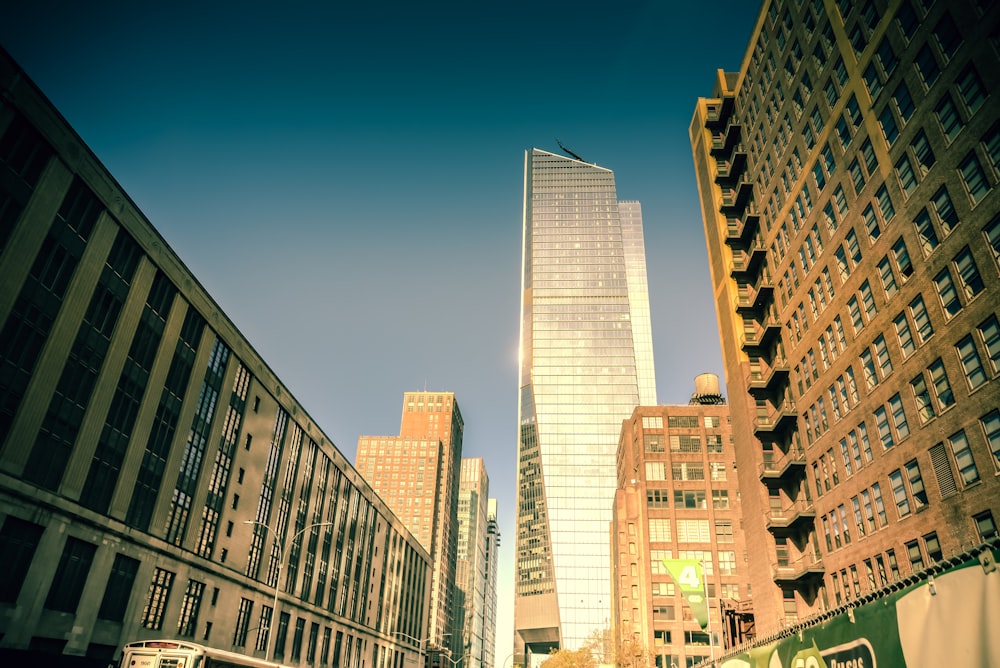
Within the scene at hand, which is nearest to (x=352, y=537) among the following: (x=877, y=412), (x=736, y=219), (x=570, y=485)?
(x=736, y=219)

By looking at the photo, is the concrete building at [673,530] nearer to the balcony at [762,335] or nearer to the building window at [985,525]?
the balcony at [762,335]

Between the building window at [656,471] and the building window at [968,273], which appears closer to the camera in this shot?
the building window at [968,273]

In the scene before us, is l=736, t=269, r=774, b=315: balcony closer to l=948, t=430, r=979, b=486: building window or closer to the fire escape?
the fire escape

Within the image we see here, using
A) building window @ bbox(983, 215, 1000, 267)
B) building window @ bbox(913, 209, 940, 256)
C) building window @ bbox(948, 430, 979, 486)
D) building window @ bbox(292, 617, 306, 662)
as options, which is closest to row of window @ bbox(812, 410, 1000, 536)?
building window @ bbox(948, 430, 979, 486)

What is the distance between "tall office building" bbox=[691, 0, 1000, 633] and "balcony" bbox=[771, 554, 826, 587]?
277mm

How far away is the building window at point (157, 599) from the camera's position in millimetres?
45000

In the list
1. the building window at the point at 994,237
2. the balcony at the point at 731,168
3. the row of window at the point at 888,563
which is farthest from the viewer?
the balcony at the point at 731,168

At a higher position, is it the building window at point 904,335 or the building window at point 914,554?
the building window at point 904,335

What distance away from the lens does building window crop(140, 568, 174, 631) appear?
148 feet

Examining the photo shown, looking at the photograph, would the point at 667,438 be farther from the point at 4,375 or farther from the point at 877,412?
the point at 4,375

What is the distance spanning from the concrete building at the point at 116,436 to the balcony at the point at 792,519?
40205 millimetres

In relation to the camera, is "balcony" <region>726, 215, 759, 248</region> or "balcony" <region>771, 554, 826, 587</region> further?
"balcony" <region>726, 215, 759, 248</region>

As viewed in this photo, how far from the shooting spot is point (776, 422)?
2084 inches

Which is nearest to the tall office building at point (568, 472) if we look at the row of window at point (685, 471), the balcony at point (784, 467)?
the row of window at point (685, 471)
